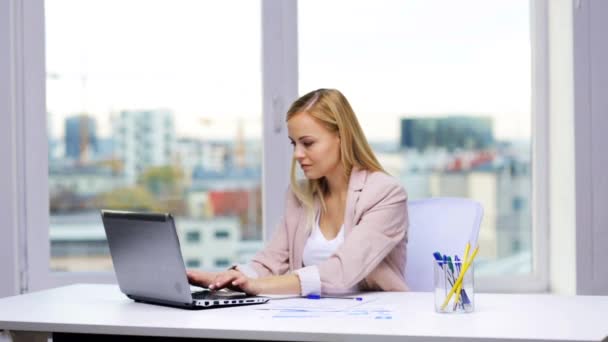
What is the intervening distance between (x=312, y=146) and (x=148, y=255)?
736 millimetres

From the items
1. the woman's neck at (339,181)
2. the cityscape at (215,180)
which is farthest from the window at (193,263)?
the woman's neck at (339,181)

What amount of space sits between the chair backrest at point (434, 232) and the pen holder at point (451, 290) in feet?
2.11

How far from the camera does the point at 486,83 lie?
3834 millimetres

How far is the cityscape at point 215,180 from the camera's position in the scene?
3838mm

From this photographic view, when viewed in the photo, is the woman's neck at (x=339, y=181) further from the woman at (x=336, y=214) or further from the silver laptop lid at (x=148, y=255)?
the silver laptop lid at (x=148, y=255)

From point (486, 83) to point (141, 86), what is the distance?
150 cm

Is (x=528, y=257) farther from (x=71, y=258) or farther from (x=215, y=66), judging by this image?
(x=71, y=258)

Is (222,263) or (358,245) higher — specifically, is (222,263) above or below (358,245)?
below

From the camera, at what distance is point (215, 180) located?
13.1 feet

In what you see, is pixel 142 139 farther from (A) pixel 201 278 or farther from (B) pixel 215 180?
(A) pixel 201 278

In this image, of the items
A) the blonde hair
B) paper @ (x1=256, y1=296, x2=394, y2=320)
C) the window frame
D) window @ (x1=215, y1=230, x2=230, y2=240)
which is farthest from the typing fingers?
window @ (x1=215, y1=230, x2=230, y2=240)

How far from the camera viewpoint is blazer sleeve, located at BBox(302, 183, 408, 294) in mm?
2439

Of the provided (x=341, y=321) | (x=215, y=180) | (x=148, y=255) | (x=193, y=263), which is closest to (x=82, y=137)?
(x=215, y=180)

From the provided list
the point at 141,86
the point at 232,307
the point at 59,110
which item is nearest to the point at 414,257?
the point at 232,307
